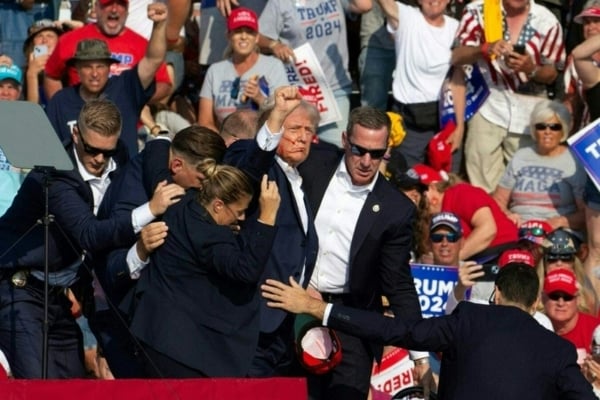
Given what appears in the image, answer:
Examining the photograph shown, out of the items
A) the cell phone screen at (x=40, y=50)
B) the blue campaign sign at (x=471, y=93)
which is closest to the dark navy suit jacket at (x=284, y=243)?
the blue campaign sign at (x=471, y=93)

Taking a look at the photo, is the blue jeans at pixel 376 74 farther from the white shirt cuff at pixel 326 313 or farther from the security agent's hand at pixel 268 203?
the white shirt cuff at pixel 326 313

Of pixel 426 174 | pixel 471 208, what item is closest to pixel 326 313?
pixel 471 208

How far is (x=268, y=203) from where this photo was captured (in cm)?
882

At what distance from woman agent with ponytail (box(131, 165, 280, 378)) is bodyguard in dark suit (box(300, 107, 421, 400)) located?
3.40ft

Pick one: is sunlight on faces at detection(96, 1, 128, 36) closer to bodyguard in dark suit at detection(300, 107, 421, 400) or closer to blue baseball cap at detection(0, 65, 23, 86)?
blue baseball cap at detection(0, 65, 23, 86)

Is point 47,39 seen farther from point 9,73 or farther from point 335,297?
point 335,297

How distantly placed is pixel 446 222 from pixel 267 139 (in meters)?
3.53

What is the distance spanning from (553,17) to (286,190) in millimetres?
5222

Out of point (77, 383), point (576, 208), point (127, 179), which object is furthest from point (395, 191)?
point (576, 208)

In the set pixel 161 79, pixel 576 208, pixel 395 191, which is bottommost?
pixel 576 208

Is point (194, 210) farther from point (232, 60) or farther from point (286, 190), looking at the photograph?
point (232, 60)

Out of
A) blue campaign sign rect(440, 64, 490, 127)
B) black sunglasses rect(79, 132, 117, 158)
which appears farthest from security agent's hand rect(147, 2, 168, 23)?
blue campaign sign rect(440, 64, 490, 127)

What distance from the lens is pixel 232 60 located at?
45.2ft

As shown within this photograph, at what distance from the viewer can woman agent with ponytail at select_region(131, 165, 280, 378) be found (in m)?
8.69
